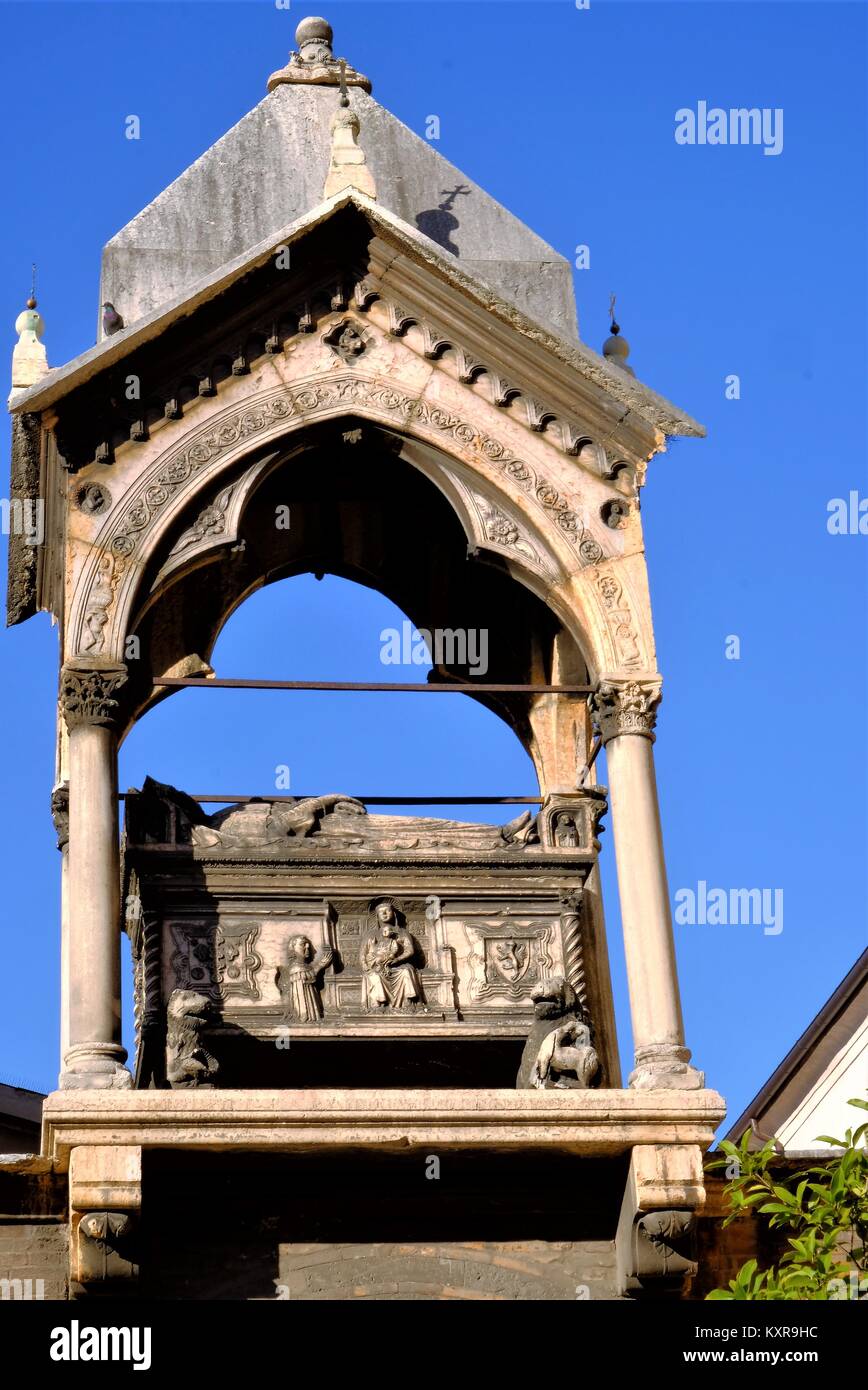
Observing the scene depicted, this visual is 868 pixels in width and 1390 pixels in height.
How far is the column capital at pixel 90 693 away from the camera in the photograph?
16.4 m

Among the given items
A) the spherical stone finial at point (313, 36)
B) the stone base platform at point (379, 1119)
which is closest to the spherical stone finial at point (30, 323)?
the spherical stone finial at point (313, 36)

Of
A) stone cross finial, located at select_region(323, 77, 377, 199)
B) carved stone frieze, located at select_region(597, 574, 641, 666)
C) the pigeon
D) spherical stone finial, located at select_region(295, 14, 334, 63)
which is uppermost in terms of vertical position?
spherical stone finial, located at select_region(295, 14, 334, 63)

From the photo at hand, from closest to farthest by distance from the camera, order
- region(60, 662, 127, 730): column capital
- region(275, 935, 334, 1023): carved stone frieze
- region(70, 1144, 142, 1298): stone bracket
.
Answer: region(70, 1144, 142, 1298): stone bracket → region(60, 662, 127, 730): column capital → region(275, 935, 334, 1023): carved stone frieze

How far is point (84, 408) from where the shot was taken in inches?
676

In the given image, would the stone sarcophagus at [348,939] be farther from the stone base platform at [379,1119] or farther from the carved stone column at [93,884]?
the stone base platform at [379,1119]

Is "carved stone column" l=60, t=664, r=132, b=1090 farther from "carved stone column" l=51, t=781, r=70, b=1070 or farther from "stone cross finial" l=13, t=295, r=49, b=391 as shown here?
"stone cross finial" l=13, t=295, r=49, b=391

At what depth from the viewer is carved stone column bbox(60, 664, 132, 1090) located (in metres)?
15.3

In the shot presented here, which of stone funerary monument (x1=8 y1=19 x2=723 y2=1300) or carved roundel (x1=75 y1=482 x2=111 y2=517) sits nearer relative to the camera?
stone funerary monument (x1=8 y1=19 x2=723 y2=1300)

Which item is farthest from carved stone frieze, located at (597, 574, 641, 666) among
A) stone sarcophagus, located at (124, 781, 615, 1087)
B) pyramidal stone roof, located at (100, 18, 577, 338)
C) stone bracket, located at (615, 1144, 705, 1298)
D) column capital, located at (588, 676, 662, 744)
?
stone bracket, located at (615, 1144, 705, 1298)

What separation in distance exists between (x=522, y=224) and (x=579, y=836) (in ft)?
15.3

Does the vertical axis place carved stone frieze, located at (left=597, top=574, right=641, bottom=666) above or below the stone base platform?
above

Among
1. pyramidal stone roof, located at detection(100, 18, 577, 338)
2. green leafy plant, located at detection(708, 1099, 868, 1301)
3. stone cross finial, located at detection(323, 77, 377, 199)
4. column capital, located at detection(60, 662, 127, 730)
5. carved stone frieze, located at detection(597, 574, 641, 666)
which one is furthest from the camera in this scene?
pyramidal stone roof, located at detection(100, 18, 577, 338)

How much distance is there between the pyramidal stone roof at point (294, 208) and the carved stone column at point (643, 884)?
3.03m

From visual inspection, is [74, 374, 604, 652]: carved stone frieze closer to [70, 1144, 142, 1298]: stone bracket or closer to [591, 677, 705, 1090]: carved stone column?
[591, 677, 705, 1090]: carved stone column
